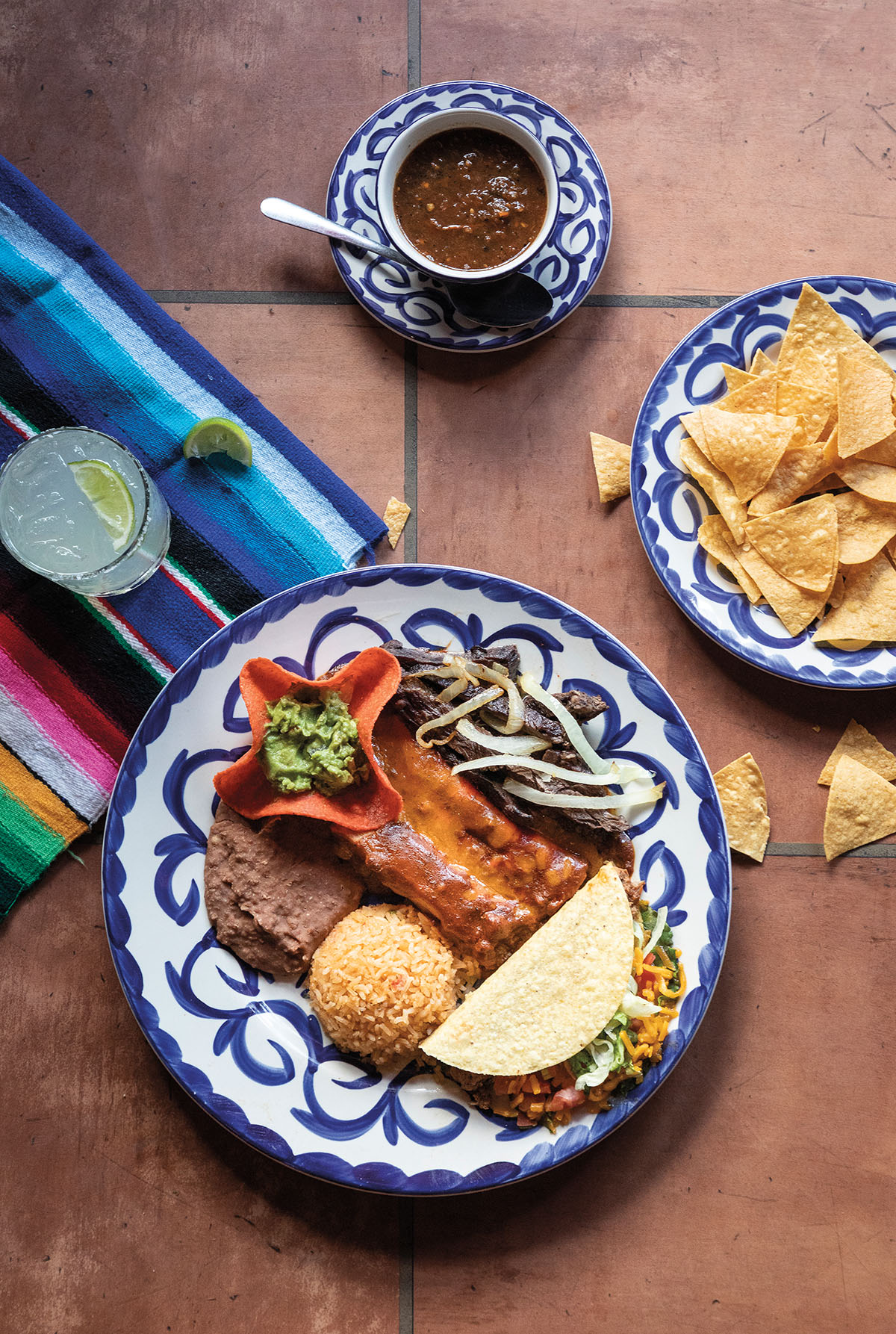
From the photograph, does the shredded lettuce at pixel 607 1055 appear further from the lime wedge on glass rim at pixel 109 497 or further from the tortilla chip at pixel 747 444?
the lime wedge on glass rim at pixel 109 497

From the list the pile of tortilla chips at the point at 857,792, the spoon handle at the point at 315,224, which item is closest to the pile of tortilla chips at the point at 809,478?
the pile of tortilla chips at the point at 857,792

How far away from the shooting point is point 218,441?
7.87 feet

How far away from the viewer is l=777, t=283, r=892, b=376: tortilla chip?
233cm

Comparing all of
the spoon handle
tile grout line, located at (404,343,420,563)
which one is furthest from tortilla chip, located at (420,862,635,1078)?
the spoon handle

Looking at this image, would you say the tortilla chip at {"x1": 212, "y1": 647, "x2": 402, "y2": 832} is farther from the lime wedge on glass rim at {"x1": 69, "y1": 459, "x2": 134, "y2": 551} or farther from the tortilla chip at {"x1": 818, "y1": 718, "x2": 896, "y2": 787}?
the tortilla chip at {"x1": 818, "y1": 718, "x2": 896, "y2": 787}

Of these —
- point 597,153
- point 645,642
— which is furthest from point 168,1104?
point 597,153

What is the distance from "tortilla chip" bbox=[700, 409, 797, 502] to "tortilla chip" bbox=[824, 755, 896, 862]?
778mm

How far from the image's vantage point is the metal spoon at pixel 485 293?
2.37 meters

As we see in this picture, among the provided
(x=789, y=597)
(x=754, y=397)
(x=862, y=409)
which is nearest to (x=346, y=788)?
(x=789, y=597)

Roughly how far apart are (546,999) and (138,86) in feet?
8.77

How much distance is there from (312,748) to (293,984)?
0.61 meters

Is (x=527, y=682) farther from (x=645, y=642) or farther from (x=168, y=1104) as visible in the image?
(x=168, y=1104)

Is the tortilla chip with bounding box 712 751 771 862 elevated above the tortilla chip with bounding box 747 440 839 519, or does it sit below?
below

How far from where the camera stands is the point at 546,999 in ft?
6.86
